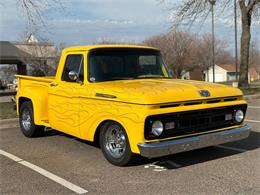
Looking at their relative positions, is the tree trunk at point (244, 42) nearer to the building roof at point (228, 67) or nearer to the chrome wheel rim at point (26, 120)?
the chrome wheel rim at point (26, 120)

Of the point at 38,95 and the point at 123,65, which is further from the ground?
the point at 123,65

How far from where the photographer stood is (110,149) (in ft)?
19.1

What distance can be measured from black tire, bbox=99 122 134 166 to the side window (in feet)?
3.64

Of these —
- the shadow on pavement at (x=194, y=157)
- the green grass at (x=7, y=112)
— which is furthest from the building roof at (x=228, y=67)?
the shadow on pavement at (x=194, y=157)

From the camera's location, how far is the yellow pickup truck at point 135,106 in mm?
5160

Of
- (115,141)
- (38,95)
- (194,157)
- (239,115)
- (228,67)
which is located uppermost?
(38,95)

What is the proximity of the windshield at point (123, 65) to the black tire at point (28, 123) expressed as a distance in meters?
2.45

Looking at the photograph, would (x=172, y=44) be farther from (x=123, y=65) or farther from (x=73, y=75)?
(x=73, y=75)

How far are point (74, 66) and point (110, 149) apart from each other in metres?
1.83

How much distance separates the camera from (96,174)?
5.39 meters

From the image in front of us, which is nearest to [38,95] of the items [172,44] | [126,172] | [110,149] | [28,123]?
[28,123]

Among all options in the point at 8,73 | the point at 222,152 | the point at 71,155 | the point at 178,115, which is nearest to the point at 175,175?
the point at 178,115

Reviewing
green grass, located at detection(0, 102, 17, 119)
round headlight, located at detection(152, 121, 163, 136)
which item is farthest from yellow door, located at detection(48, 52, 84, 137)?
green grass, located at detection(0, 102, 17, 119)

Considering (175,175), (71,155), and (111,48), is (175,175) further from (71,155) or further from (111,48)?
(111,48)
